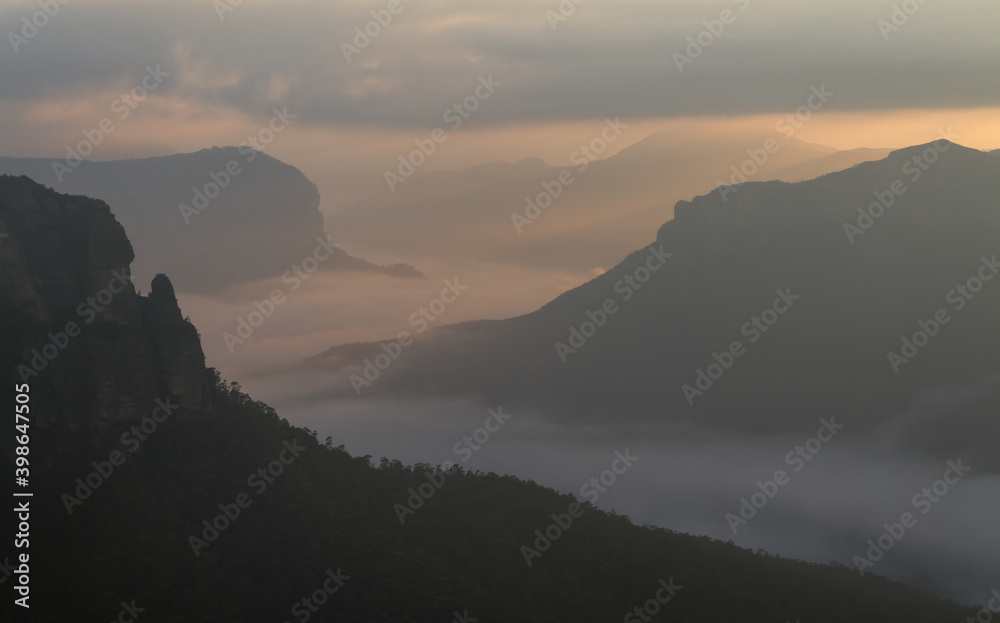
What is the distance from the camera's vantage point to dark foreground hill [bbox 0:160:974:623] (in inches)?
2687

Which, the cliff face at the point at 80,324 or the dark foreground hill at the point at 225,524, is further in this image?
the cliff face at the point at 80,324

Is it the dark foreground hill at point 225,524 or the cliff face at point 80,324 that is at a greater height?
the cliff face at point 80,324

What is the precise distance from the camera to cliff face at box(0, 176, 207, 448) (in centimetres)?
7338

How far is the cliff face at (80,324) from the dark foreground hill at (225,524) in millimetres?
145

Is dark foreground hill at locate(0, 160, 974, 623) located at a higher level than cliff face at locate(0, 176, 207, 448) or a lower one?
lower

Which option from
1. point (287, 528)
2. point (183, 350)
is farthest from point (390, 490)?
point (183, 350)

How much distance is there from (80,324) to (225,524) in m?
19.2

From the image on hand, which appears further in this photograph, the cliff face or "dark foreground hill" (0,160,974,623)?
the cliff face

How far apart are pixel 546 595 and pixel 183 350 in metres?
35.6

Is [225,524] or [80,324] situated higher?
[80,324]

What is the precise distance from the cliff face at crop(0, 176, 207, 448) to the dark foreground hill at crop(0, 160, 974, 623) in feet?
0.48

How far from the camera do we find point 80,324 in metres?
75.6

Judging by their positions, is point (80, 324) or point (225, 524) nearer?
point (225, 524)

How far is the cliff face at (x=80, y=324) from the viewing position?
73375 millimetres
